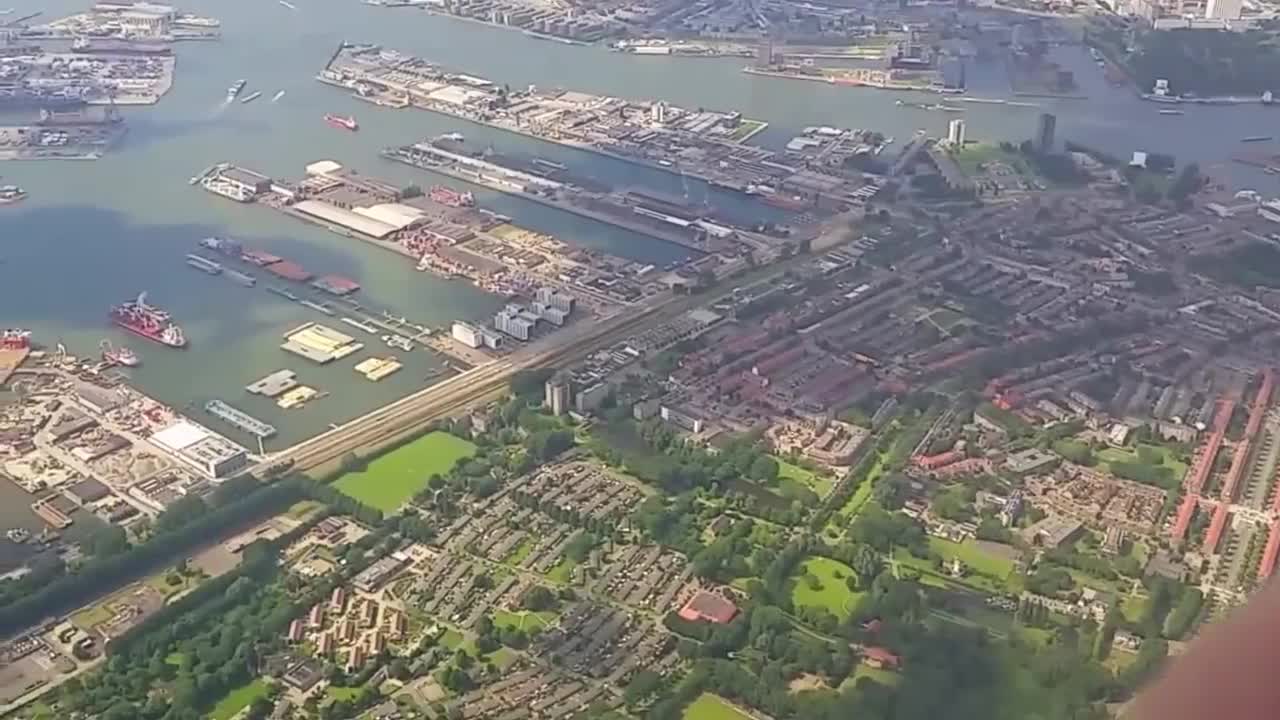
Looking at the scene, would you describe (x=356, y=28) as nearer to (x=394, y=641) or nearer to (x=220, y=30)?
(x=220, y=30)

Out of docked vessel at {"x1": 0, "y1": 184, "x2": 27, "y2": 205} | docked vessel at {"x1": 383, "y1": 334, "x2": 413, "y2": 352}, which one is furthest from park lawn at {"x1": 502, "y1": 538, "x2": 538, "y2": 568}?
docked vessel at {"x1": 0, "y1": 184, "x2": 27, "y2": 205}


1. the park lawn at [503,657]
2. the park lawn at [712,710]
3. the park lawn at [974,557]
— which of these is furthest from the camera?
the park lawn at [974,557]

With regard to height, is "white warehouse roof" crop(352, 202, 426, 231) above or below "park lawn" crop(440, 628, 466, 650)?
above

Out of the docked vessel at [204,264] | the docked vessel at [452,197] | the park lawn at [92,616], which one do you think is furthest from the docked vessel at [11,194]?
the park lawn at [92,616]

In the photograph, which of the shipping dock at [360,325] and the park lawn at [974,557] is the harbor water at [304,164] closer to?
the shipping dock at [360,325]

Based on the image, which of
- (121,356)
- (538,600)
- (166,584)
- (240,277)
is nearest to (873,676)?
(538,600)

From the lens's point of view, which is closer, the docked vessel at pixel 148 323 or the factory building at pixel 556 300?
the docked vessel at pixel 148 323

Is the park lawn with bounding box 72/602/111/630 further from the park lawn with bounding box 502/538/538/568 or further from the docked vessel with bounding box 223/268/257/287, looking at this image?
the docked vessel with bounding box 223/268/257/287
